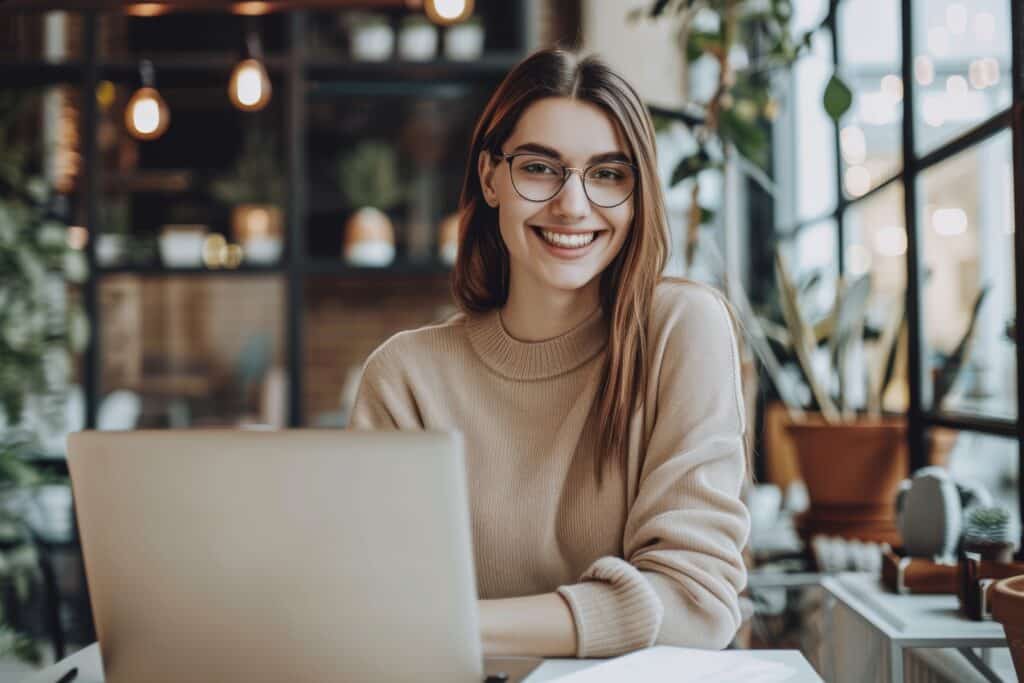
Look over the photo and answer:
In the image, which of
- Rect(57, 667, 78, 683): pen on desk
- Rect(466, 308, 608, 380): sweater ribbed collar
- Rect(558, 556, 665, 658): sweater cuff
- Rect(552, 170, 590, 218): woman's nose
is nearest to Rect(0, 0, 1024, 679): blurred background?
Rect(552, 170, 590, 218): woman's nose

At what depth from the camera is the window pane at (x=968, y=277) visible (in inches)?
78.4

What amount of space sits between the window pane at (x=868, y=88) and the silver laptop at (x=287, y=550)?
7.08 feet

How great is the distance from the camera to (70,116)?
4.99m

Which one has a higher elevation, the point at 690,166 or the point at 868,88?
the point at 868,88

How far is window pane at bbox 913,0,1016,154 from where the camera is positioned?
200 centimetres

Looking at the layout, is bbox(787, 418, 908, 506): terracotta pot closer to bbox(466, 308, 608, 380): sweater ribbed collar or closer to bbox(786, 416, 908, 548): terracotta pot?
bbox(786, 416, 908, 548): terracotta pot

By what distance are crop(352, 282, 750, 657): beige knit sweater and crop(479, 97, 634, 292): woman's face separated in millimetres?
116

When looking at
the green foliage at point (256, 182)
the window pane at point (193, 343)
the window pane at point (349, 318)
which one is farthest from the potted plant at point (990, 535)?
the window pane at point (193, 343)

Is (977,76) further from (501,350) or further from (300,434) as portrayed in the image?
(300,434)

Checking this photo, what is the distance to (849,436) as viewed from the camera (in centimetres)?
220

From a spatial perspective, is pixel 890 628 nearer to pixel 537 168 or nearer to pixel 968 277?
pixel 537 168

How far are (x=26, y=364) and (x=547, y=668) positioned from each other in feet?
7.96

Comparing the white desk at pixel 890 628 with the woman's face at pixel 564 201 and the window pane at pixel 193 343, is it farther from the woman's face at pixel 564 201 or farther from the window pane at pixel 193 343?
the window pane at pixel 193 343

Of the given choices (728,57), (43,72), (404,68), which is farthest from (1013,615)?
(43,72)
